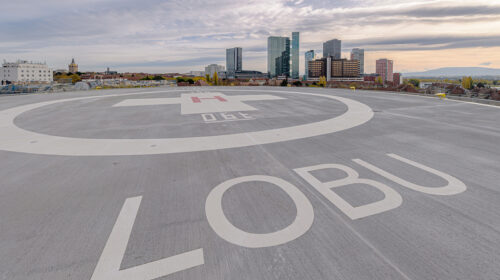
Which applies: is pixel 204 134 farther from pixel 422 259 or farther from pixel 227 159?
pixel 422 259

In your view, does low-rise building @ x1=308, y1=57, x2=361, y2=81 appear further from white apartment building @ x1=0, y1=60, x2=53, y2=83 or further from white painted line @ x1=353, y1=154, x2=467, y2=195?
white painted line @ x1=353, y1=154, x2=467, y2=195

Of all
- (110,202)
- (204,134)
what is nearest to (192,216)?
(110,202)

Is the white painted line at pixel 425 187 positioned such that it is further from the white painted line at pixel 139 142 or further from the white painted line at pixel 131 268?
the white painted line at pixel 131 268

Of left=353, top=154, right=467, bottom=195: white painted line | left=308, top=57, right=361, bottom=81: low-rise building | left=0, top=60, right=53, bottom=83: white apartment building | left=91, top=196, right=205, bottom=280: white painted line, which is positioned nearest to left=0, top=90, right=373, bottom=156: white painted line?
left=353, top=154, right=467, bottom=195: white painted line

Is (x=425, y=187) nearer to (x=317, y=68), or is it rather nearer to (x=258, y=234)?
(x=258, y=234)

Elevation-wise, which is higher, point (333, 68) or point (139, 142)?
point (333, 68)

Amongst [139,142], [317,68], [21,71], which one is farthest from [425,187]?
[317,68]
